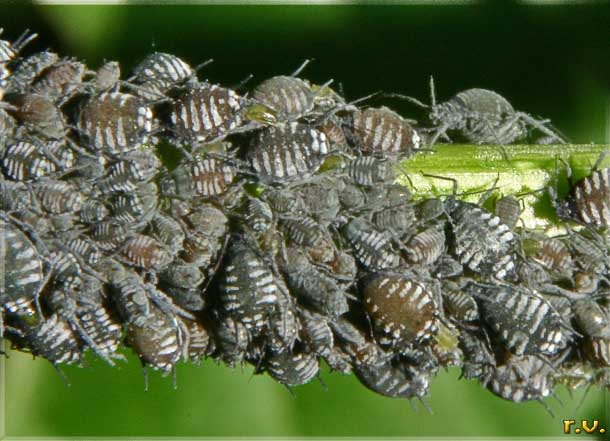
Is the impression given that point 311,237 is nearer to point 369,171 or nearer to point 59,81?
point 369,171

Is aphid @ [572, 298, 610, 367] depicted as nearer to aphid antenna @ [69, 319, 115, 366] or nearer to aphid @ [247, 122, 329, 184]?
aphid @ [247, 122, 329, 184]

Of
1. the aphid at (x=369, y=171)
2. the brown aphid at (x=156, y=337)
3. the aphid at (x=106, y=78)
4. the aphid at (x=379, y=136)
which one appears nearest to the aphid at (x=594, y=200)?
the aphid at (x=379, y=136)

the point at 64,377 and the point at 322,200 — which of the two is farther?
the point at 64,377

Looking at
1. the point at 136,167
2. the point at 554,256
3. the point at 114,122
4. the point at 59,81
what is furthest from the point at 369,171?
the point at 59,81

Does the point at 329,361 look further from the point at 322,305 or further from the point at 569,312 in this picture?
the point at 569,312

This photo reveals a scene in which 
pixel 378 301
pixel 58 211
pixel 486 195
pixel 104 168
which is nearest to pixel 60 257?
pixel 58 211

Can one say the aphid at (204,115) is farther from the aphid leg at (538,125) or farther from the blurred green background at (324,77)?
the aphid leg at (538,125)
